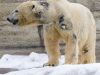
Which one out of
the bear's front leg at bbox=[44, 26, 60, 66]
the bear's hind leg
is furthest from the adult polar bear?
the bear's hind leg

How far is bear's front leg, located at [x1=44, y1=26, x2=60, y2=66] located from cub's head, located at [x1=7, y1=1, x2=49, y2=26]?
66 mm

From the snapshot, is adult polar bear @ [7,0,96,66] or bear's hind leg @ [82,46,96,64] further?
bear's hind leg @ [82,46,96,64]

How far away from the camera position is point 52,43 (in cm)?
187

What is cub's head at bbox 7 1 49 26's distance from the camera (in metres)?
1.74

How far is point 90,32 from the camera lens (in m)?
1.96

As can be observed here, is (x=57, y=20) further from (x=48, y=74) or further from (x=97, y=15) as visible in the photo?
(x=97, y=15)

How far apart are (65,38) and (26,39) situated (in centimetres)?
166

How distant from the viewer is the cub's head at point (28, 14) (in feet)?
5.72

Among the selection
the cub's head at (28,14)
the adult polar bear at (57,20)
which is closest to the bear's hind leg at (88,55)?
the adult polar bear at (57,20)

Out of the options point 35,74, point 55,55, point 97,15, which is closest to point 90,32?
point 55,55

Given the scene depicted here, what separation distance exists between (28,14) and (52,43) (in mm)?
209

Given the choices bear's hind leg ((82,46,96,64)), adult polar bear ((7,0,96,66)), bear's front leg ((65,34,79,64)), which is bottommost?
bear's hind leg ((82,46,96,64))

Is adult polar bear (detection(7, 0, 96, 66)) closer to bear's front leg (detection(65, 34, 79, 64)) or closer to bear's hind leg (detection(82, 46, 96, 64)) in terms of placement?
bear's front leg (detection(65, 34, 79, 64))

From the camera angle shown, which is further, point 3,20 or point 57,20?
point 3,20
